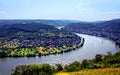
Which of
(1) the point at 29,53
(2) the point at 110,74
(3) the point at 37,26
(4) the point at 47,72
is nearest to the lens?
(2) the point at 110,74

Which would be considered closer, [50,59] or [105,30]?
[50,59]

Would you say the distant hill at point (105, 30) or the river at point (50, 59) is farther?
the distant hill at point (105, 30)

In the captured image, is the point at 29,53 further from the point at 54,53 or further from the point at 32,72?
the point at 32,72

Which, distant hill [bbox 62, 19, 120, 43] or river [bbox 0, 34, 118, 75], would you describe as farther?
distant hill [bbox 62, 19, 120, 43]

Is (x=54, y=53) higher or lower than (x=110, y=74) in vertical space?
lower

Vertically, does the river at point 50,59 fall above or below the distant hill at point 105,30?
above

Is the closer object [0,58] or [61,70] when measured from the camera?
[61,70]

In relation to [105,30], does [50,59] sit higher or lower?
higher

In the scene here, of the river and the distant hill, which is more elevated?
the river

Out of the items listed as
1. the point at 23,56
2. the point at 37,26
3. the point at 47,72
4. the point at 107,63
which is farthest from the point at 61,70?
the point at 37,26

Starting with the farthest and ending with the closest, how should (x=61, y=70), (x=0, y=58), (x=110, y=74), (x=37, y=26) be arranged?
(x=37, y=26) < (x=0, y=58) < (x=61, y=70) < (x=110, y=74)
